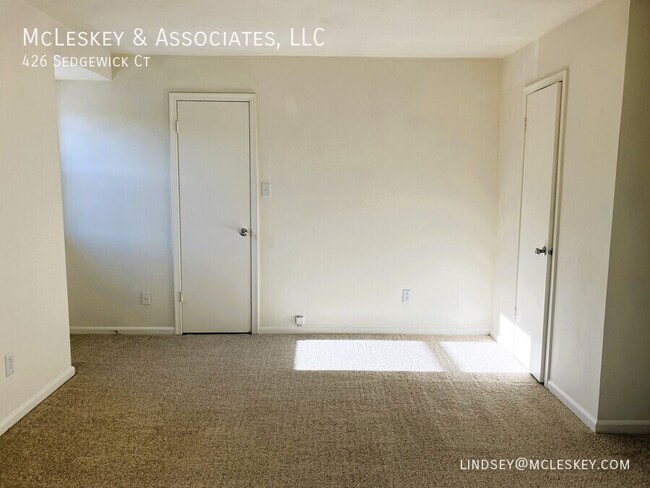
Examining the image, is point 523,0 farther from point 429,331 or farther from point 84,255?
point 84,255

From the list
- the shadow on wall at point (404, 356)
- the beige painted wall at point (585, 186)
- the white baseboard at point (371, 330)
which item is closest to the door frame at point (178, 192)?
the white baseboard at point (371, 330)

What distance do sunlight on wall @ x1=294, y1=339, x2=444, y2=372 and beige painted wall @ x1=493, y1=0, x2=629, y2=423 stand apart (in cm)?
99

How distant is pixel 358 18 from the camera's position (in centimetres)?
312

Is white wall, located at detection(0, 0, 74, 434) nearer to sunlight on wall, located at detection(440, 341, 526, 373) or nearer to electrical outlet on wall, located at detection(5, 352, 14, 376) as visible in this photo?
electrical outlet on wall, located at detection(5, 352, 14, 376)

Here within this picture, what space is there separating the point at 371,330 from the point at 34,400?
8.61 ft

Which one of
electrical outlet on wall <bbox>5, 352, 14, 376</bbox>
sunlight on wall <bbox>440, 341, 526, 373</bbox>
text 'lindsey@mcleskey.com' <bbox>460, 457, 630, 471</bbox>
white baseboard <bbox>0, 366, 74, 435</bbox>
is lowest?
text 'lindsey@mcleskey.com' <bbox>460, 457, 630, 471</bbox>

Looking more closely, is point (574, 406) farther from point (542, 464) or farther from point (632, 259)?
point (632, 259)

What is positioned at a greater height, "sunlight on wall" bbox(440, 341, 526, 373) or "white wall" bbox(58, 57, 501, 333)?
"white wall" bbox(58, 57, 501, 333)

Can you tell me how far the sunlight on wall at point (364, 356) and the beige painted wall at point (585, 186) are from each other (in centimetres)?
99

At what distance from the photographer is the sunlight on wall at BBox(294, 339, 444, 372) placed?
12.0ft

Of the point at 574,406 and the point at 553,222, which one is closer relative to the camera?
the point at 574,406

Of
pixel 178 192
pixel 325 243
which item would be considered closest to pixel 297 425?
pixel 325 243

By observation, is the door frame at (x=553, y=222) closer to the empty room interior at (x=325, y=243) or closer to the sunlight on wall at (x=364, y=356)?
the empty room interior at (x=325, y=243)

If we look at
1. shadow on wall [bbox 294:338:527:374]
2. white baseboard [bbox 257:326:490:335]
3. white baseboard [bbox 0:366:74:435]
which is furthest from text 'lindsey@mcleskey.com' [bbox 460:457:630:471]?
white baseboard [bbox 0:366:74:435]
